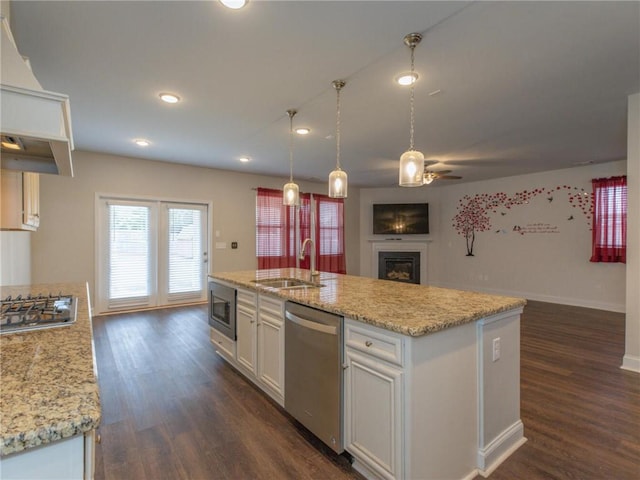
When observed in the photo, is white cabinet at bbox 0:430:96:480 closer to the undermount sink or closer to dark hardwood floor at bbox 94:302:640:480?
dark hardwood floor at bbox 94:302:640:480

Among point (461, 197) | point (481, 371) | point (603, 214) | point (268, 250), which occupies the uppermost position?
point (461, 197)

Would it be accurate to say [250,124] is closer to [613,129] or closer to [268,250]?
[268,250]

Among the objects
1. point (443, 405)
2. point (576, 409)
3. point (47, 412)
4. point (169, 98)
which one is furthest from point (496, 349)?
point (169, 98)

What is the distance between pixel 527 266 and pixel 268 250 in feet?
16.8

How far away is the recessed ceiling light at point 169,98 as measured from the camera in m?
2.95

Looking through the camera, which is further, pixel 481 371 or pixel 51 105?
pixel 481 371

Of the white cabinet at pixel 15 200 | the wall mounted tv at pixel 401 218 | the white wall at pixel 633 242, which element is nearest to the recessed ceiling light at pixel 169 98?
the white cabinet at pixel 15 200

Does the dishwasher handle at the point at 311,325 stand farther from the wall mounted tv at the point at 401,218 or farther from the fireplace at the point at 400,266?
the fireplace at the point at 400,266

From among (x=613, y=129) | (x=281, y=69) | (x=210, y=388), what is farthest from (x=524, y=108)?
(x=210, y=388)

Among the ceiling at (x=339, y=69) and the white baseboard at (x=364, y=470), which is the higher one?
the ceiling at (x=339, y=69)

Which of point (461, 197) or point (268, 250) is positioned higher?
point (461, 197)

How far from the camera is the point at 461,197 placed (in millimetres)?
7539

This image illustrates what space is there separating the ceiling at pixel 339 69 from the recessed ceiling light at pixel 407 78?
0.18 ft

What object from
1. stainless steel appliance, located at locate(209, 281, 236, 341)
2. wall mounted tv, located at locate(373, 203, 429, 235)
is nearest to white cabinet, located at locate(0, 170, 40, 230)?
stainless steel appliance, located at locate(209, 281, 236, 341)
